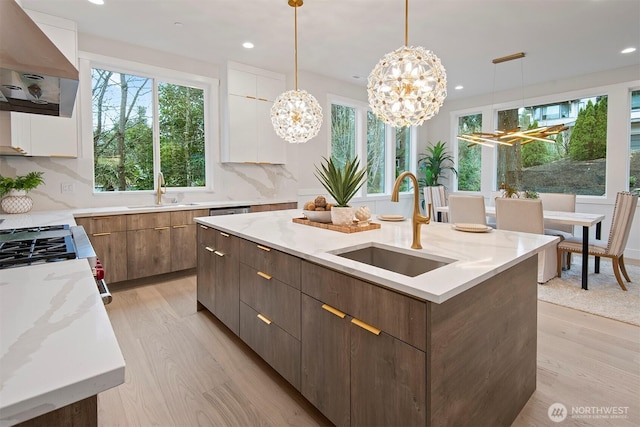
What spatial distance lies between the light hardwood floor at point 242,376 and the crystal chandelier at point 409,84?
68.2 inches

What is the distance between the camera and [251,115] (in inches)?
185

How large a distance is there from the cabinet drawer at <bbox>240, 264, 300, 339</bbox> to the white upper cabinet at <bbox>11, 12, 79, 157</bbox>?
2.49m

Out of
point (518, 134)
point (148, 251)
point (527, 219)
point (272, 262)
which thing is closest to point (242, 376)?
point (272, 262)

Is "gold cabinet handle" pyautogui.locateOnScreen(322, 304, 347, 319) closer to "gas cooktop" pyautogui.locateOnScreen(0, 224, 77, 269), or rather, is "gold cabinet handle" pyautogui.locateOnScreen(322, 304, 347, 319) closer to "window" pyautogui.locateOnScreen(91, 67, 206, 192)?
"gas cooktop" pyautogui.locateOnScreen(0, 224, 77, 269)

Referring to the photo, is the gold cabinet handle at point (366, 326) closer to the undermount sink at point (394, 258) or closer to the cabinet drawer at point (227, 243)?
the undermount sink at point (394, 258)

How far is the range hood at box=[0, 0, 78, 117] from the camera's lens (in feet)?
3.67

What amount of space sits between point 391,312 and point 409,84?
132cm

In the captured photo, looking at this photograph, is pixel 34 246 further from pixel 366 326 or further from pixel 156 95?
pixel 156 95

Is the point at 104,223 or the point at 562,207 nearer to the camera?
the point at 104,223

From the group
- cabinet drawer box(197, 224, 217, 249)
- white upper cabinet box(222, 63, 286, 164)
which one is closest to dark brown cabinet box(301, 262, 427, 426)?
cabinet drawer box(197, 224, 217, 249)

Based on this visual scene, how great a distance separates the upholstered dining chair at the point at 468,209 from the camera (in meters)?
3.77

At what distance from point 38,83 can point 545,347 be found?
10.9 feet

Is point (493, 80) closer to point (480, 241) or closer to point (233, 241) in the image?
point (480, 241)

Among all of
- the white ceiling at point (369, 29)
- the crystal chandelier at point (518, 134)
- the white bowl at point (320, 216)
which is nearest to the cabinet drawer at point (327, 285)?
the white bowl at point (320, 216)
